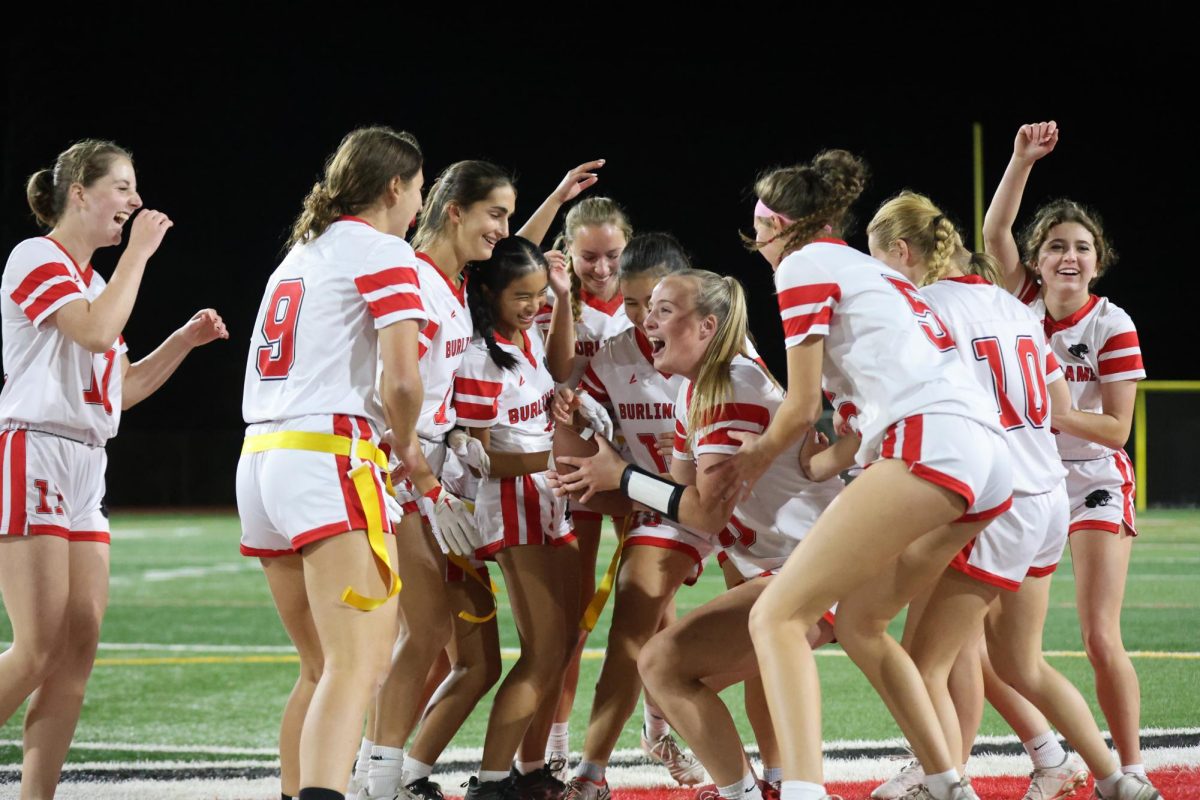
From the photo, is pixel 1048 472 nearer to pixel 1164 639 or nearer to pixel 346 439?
pixel 346 439

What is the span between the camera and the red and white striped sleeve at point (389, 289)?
3.69m

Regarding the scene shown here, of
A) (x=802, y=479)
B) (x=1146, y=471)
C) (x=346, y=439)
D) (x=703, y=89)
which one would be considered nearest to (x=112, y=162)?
(x=346, y=439)

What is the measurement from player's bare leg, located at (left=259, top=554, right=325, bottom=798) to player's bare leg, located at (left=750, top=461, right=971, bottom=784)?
4.54 ft

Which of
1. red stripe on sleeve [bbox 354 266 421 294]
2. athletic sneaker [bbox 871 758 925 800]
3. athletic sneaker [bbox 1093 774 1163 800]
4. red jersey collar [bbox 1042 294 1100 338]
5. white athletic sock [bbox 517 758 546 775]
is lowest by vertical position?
athletic sneaker [bbox 871 758 925 800]

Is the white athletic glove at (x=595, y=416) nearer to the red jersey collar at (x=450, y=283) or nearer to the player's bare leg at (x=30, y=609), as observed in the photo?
the red jersey collar at (x=450, y=283)

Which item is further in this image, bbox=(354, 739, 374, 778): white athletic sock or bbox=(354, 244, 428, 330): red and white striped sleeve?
bbox=(354, 739, 374, 778): white athletic sock

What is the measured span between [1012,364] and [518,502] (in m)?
1.79

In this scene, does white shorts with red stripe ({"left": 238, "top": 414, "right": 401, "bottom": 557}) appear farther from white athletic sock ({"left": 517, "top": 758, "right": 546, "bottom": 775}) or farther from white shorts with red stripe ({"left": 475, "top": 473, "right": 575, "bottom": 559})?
white athletic sock ({"left": 517, "top": 758, "right": 546, "bottom": 775})

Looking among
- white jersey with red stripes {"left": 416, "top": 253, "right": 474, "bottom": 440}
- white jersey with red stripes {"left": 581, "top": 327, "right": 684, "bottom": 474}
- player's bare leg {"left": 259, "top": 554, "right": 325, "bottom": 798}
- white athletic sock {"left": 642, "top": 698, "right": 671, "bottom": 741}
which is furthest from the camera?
white athletic sock {"left": 642, "top": 698, "right": 671, "bottom": 741}

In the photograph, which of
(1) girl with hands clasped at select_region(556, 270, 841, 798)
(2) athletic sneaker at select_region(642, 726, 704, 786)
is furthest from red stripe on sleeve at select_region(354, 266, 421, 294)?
(2) athletic sneaker at select_region(642, 726, 704, 786)

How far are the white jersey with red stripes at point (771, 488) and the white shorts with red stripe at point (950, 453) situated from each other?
27.3 inches

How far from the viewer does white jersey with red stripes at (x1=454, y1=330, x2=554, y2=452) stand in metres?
4.79

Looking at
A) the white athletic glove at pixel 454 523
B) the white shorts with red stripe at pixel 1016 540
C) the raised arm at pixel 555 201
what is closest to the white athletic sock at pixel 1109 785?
the white shorts with red stripe at pixel 1016 540

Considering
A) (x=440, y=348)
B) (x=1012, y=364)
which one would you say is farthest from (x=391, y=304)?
(x=1012, y=364)
